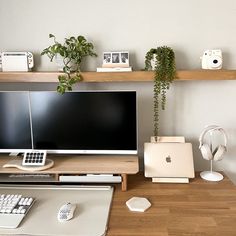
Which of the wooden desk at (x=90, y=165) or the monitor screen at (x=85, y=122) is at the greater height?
the monitor screen at (x=85, y=122)

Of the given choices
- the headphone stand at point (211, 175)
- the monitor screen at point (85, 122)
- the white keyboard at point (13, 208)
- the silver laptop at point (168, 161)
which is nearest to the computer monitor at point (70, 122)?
the monitor screen at point (85, 122)

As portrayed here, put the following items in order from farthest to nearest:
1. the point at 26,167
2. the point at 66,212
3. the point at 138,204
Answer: the point at 26,167 → the point at 138,204 → the point at 66,212

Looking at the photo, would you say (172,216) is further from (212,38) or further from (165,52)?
(212,38)

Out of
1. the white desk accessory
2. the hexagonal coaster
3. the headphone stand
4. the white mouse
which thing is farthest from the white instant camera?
the headphone stand

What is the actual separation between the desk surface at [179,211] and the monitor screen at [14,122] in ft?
2.15

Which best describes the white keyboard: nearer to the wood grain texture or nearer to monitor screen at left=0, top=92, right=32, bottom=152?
the wood grain texture

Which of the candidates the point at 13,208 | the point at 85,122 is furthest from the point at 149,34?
the point at 13,208

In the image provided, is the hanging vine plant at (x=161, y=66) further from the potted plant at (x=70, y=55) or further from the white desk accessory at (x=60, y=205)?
the white desk accessory at (x=60, y=205)

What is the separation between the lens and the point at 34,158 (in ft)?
5.32

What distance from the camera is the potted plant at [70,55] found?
1.59 meters

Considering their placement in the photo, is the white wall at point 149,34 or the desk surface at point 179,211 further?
the white wall at point 149,34

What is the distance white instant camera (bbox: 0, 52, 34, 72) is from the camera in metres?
1.69

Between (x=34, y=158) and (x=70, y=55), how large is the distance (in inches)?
25.6

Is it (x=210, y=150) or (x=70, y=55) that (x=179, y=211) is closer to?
(x=210, y=150)
